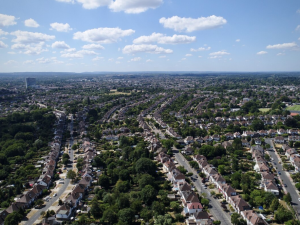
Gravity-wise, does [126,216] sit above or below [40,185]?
above

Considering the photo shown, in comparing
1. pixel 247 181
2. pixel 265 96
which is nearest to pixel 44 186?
pixel 247 181

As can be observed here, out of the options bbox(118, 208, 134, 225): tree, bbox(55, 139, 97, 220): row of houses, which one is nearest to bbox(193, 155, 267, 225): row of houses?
bbox(118, 208, 134, 225): tree

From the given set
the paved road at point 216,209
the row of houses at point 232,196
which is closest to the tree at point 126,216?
the paved road at point 216,209

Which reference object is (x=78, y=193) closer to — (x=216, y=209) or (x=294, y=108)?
(x=216, y=209)

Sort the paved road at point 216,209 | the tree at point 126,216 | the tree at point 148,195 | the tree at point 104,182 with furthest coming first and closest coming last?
the tree at point 104,182 → the tree at point 148,195 → the paved road at point 216,209 → the tree at point 126,216

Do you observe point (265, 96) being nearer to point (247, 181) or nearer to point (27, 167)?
point (247, 181)

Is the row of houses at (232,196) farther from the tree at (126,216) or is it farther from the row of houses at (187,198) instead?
the tree at (126,216)

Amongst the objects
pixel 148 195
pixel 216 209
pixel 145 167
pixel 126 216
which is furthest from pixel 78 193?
pixel 216 209
